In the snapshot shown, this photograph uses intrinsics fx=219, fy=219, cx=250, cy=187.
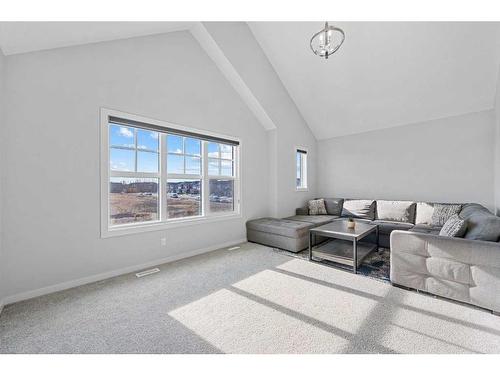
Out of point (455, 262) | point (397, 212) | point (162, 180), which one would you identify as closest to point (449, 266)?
point (455, 262)

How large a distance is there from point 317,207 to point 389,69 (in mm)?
2972

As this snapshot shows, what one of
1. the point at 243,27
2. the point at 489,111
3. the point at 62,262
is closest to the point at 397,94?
the point at 489,111

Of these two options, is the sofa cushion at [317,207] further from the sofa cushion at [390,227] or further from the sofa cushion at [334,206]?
the sofa cushion at [390,227]

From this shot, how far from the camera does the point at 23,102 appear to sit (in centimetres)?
207

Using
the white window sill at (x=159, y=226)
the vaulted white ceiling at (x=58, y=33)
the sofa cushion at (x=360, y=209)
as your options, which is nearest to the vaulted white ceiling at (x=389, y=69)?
the sofa cushion at (x=360, y=209)

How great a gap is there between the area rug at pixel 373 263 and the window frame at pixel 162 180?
4.30ft

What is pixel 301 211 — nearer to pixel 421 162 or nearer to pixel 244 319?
pixel 421 162

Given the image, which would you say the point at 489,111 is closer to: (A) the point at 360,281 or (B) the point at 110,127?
(A) the point at 360,281

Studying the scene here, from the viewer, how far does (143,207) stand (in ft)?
9.75

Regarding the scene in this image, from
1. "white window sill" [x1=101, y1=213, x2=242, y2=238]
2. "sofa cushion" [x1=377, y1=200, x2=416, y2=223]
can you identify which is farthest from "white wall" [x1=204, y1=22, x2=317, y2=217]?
"sofa cushion" [x1=377, y1=200, x2=416, y2=223]

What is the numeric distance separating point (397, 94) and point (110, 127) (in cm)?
478

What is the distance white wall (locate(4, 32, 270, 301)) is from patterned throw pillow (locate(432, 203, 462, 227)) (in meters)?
4.17

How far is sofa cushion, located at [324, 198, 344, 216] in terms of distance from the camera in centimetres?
506

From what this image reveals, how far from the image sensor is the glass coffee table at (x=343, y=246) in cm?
Answer: 281
